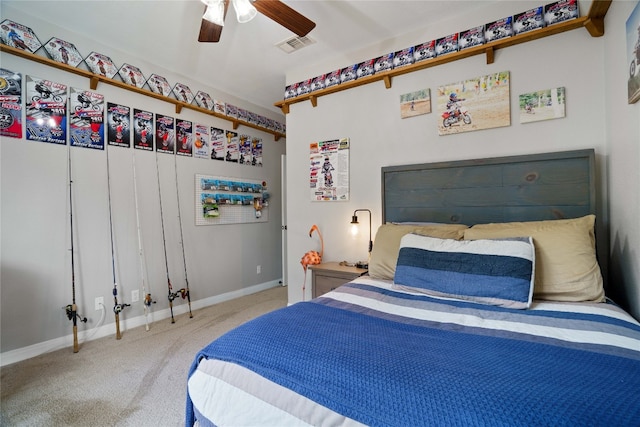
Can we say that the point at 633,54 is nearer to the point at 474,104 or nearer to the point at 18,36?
the point at 474,104

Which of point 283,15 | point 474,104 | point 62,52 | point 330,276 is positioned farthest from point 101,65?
point 474,104

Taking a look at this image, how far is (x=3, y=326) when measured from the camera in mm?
2107

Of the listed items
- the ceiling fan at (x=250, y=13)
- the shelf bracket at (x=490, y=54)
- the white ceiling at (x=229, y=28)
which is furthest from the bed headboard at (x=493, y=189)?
the ceiling fan at (x=250, y=13)

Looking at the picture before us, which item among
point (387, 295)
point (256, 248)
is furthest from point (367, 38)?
point (256, 248)

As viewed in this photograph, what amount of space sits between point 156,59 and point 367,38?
6.91 feet

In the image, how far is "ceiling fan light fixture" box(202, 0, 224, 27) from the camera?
67.2 inches

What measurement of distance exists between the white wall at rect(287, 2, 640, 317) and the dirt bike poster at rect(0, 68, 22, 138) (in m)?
2.20

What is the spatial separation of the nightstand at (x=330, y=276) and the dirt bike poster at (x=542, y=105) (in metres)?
1.64

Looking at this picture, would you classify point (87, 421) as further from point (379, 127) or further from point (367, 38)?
point (367, 38)

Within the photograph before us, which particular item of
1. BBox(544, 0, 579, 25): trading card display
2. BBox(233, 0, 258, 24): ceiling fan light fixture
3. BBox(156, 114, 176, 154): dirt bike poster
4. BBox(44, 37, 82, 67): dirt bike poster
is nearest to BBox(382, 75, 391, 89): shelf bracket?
BBox(544, 0, 579, 25): trading card display

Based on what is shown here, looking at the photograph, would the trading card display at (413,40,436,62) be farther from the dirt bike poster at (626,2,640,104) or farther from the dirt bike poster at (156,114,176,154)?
the dirt bike poster at (156,114,176,154)

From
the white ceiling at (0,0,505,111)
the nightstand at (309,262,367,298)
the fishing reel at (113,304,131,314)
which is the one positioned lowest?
the fishing reel at (113,304,131,314)

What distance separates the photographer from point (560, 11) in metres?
1.94

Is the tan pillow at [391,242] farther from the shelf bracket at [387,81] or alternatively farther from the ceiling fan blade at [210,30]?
the ceiling fan blade at [210,30]
